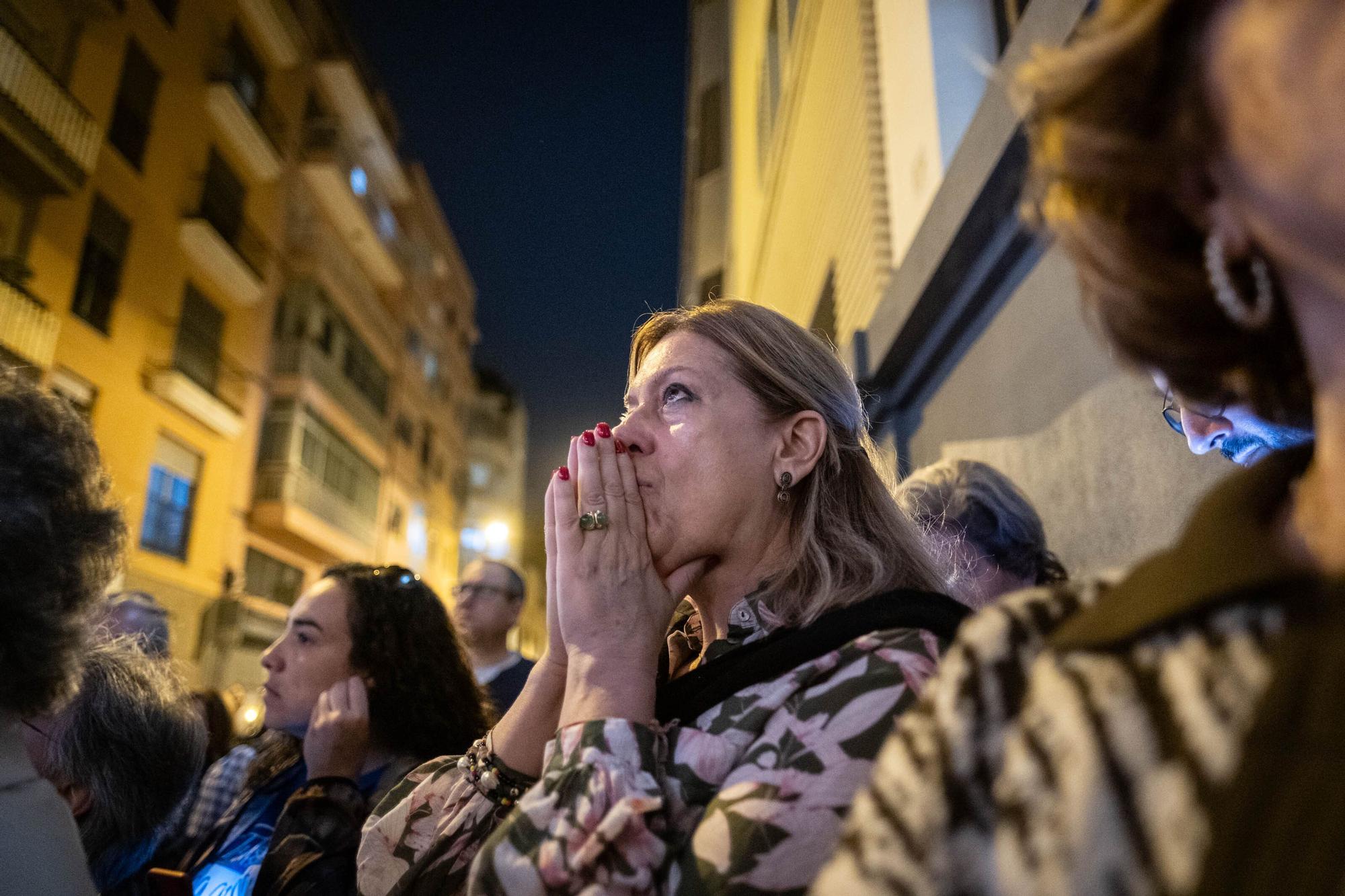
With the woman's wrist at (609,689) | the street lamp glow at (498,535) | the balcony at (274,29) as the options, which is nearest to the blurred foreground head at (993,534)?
the woman's wrist at (609,689)

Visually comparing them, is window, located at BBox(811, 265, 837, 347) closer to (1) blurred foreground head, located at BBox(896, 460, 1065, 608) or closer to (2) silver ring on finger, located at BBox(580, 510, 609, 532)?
(1) blurred foreground head, located at BBox(896, 460, 1065, 608)

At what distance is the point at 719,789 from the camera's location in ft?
4.51

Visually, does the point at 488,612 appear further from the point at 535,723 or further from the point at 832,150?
the point at 832,150

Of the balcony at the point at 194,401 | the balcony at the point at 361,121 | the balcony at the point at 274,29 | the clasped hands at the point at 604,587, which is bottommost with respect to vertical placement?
the clasped hands at the point at 604,587

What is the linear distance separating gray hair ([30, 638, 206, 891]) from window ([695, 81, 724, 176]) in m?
20.0

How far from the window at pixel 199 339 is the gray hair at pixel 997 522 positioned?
15.3 meters

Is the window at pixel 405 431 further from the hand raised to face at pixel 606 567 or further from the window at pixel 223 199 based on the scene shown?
the hand raised to face at pixel 606 567

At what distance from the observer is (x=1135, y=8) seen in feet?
2.67

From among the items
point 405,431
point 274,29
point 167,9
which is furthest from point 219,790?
point 405,431

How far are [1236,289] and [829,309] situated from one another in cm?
706

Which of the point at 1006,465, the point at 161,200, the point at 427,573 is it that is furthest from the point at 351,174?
the point at 1006,465

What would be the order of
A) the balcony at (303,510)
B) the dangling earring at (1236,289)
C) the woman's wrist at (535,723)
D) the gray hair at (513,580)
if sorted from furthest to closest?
the balcony at (303,510) < the gray hair at (513,580) < the woman's wrist at (535,723) < the dangling earring at (1236,289)

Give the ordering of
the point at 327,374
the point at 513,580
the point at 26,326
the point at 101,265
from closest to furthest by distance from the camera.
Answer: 1. the point at 513,580
2. the point at 26,326
3. the point at 101,265
4. the point at 327,374

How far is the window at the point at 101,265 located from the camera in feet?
43.1
